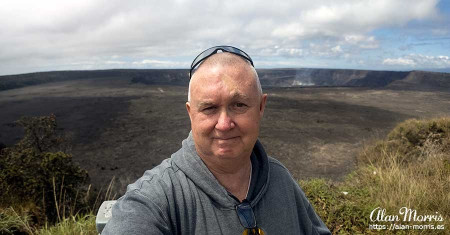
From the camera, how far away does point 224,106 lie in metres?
1.28

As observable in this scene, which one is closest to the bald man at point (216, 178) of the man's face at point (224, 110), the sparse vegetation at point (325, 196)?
the man's face at point (224, 110)

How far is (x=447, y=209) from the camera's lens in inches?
152

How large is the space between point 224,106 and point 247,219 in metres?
0.47

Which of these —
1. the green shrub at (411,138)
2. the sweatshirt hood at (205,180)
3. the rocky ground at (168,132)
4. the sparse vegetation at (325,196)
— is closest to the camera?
the sweatshirt hood at (205,180)

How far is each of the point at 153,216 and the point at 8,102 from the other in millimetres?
32091

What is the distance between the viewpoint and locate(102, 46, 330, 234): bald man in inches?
44.9

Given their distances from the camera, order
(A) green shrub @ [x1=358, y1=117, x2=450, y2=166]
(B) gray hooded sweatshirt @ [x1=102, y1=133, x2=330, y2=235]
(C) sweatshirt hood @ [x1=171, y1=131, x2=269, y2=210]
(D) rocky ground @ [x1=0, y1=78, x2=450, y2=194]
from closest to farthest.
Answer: (B) gray hooded sweatshirt @ [x1=102, y1=133, x2=330, y2=235] < (C) sweatshirt hood @ [x1=171, y1=131, x2=269, y2=210] < (A) green shrub @ [x1=358, y1=117, x2=450, y2=166] < (D) rocky ground @ [x1=0, y1=78, x2=450, y2=194]

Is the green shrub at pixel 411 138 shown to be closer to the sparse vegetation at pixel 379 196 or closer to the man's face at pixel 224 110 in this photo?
the sparse vegetation at pixel 379 196

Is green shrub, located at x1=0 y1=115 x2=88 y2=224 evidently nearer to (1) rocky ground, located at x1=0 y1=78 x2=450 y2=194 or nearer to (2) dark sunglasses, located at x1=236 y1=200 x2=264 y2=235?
(1) rocky ground, located at x1=0 y1=78 x2=450 y2=194

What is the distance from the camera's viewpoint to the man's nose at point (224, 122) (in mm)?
1278

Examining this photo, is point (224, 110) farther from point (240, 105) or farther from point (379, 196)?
point (379, 196)

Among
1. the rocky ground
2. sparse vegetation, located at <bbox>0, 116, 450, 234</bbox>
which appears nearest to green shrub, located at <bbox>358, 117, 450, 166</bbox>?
the rocky ground

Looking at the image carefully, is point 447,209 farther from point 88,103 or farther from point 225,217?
point 88,103

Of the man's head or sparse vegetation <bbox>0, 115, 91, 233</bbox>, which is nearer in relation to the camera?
the man's head
